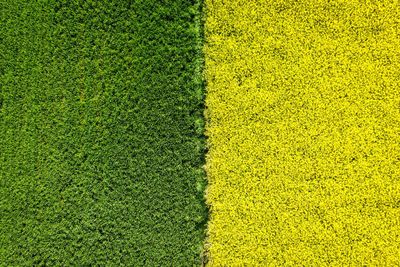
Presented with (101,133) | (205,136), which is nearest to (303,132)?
(205,136)

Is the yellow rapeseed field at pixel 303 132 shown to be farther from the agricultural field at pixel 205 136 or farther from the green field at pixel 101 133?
the green field at pixel 101 133

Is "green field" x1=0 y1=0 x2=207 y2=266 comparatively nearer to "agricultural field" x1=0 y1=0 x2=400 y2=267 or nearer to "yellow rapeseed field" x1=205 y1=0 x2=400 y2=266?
"agricultural field" x1=0 y1=0 x2=400 y2=267

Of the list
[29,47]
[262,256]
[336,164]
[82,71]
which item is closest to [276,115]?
[336,164]

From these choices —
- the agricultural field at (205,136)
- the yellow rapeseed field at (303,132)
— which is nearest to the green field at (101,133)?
the agricultural field at (205,136)

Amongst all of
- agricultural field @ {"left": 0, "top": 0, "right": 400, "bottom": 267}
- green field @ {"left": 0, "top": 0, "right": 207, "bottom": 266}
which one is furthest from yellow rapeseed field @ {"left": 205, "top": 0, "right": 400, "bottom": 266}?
green field @ {"left": 0, "top": 0, "right": 207, "bottom": 266}

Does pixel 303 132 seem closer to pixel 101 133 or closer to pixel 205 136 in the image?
pixel 205 136
